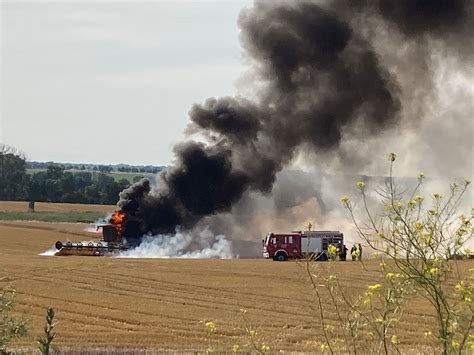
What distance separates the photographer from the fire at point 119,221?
7419 centimetres

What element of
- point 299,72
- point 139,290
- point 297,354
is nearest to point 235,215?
point 299,72

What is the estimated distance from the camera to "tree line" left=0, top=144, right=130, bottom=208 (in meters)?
141

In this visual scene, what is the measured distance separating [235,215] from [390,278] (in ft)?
228

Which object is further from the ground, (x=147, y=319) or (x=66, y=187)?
(x=66, y=187)

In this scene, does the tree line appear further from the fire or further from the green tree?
the fire

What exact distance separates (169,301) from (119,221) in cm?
3278

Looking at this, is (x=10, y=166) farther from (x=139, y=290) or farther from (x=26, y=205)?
(x=139, y=290)

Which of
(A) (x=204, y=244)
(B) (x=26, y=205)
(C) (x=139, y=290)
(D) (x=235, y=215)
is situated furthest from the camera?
(B) (x=26, y=205)

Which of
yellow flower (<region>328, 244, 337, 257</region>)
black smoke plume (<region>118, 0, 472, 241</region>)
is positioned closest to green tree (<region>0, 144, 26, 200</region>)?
black smoke plume (<region>118, 0, 472, 241</region>)

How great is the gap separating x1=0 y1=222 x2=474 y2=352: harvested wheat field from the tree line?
7302cm

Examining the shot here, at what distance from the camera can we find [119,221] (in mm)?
75250

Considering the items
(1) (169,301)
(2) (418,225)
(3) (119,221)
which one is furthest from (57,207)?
(2) (418,225)

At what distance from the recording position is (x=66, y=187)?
144375 mm

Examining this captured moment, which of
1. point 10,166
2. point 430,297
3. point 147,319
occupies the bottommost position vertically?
point 147,319
